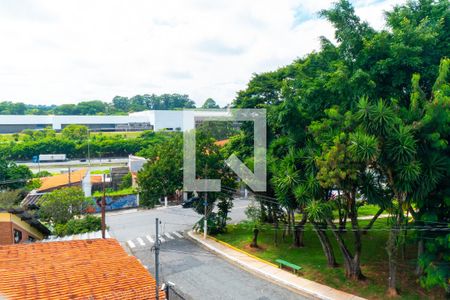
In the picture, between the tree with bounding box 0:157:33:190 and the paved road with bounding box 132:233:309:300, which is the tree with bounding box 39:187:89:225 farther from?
the tree with bounding box 0:157:33:190

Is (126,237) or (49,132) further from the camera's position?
(49,132)

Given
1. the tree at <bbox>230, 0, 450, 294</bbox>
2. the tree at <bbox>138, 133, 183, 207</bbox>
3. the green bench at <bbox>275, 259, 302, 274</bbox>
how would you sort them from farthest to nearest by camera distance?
the tree at <bbox>138, 133, 183, 207</bbox>, the green bench at <bbox>275, 259, 302, 274</bbox>, the tree at <bbox>230, 0, 450, 294</bbox>

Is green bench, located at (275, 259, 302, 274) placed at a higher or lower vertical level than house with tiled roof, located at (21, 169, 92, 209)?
lower

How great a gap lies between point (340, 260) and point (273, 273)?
3585mm

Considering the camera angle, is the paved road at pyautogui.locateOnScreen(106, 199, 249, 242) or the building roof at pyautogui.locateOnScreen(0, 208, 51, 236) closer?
the building roof at pyautogui.locateOnScreen(0, 208, 51, 236)

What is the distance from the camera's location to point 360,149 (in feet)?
38.4

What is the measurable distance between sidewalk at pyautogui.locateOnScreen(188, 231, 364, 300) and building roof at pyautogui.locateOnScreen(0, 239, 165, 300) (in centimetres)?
689

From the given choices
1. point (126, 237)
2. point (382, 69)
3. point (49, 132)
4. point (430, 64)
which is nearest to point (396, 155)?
point (382, 69)

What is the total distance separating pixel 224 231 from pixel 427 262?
14.0 metres

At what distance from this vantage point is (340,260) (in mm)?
17500

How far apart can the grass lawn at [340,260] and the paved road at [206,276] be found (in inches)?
80.3

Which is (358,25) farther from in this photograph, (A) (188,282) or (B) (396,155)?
(A) (188,282)

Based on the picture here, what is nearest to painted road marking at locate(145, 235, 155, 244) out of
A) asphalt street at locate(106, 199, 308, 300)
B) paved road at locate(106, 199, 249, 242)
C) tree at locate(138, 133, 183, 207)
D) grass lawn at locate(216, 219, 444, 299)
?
asphalt street at locate(106, 199, 308, 300)

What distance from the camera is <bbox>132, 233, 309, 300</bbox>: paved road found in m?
14.9
